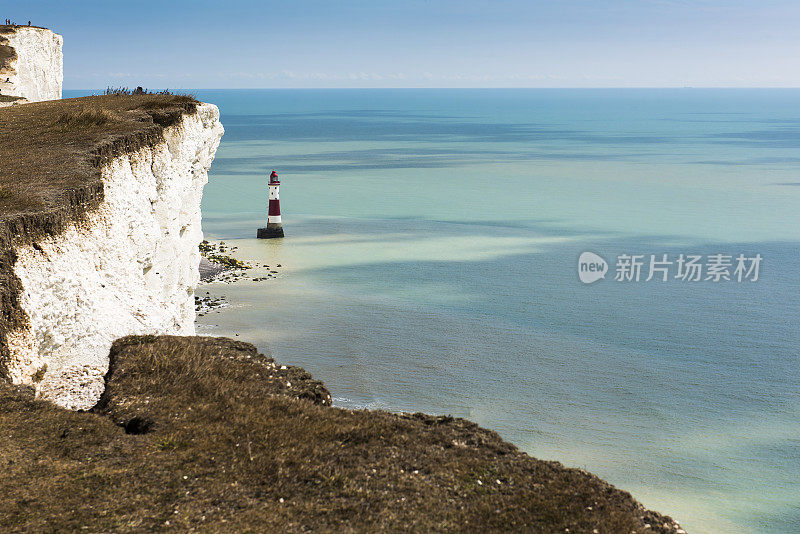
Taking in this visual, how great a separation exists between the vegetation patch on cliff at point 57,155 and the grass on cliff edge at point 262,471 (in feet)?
5.80

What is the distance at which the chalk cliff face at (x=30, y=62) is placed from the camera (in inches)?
1294

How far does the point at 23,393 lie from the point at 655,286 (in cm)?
2206

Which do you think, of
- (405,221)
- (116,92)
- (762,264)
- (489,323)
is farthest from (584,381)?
(405,221)

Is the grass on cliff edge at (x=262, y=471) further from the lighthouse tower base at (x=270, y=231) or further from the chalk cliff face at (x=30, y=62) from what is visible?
the chalk cliff face at (x=30, y=62)

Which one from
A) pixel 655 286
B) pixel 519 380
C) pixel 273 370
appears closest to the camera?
pixel 273 370

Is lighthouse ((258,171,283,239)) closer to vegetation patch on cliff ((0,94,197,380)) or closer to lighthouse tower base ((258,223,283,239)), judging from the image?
lighthouse tower base ((258,223,283,239))

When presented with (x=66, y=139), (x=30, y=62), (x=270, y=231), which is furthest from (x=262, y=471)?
(x=30, y=62)

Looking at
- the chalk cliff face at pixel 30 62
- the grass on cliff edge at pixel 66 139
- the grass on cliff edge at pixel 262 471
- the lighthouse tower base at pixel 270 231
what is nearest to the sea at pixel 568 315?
the lighthouse tower base at pixel 270 231

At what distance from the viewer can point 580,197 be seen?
4781cm

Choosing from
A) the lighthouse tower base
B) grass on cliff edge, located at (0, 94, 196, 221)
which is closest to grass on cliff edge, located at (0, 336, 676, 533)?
grass on cliff edge, located at (0, 94, 196, 221)

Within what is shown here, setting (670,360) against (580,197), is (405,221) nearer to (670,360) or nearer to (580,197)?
(580,197)

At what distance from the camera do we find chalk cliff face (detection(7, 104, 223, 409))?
9477 millimetres

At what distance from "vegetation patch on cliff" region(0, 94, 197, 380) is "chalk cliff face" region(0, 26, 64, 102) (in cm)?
1514

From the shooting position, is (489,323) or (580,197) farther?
(580,197)
